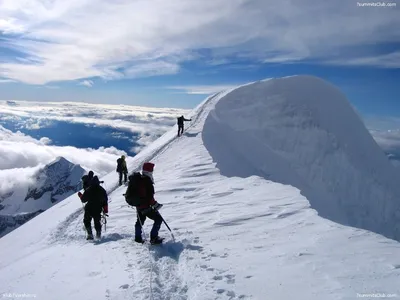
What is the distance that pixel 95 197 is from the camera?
10.7 m

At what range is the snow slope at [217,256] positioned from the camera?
6.42m

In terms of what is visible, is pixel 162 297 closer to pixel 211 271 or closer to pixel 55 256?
pixel 211 271

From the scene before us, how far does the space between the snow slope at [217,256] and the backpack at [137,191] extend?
1.31 metres


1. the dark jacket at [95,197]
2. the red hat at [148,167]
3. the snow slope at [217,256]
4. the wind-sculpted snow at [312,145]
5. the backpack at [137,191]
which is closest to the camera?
the snow slope at [217,256]

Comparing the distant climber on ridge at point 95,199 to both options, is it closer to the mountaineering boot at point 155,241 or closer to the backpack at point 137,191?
the backpack at point 137,191

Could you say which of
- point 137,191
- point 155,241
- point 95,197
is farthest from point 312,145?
point 137,191

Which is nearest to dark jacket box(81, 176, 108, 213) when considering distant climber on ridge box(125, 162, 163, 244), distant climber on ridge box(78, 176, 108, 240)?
distant climber on ridge box(78, 176, 108, 240)

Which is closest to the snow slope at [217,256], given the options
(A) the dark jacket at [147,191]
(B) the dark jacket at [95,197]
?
(B) the dark jacket at [95,197]

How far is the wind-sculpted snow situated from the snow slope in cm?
1458

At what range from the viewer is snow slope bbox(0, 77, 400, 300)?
6.42 metres

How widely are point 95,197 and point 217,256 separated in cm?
474

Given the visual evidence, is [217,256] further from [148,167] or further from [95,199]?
[95,199]

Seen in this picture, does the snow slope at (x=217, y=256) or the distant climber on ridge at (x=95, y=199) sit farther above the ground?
the distant climber on ridge at (x=95, y=199)

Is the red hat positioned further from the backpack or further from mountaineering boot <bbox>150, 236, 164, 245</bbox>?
mountaineering boot <bbox>150, 236, 164, 245</bbox>
